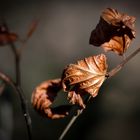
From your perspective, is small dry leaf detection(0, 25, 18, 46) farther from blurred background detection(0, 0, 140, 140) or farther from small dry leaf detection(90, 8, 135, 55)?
blurred background detection(0, 0, 140, 140)

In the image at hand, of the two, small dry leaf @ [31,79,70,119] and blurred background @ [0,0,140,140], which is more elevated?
small dry leaf @ [31,79,70,119]

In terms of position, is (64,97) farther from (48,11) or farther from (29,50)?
(48,11)

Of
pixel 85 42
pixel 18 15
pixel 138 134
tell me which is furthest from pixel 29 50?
pixel 138 134

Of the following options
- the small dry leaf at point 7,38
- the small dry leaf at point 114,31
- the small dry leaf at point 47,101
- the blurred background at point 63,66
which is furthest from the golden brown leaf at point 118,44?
the blurred background at point 63,66

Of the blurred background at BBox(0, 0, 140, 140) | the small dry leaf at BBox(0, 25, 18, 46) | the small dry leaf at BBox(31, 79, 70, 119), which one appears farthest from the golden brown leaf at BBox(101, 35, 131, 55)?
the blurred background at BBox(0, 0, 140, 140)

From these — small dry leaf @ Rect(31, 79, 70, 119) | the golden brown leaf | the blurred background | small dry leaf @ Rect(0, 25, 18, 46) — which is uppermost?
small dry leaf @ Rect(0, 25, 18, 46)

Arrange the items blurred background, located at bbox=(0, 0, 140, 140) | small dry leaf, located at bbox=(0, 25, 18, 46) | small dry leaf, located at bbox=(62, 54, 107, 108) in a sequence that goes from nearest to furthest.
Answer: small dry leaf, located at bbox=(0, 25, 18, 46) → small dry leaf, located at bbox=(62, 54, 107, 108) → blurred background, located at bbox=(0, 0, 140, 140)

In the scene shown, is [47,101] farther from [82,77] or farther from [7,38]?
[7,38]

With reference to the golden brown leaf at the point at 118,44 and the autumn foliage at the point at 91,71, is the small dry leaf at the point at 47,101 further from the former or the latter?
the golden brown leaf at the point at 118,44

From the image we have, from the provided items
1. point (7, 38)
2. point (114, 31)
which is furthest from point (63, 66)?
point (7, 38)
